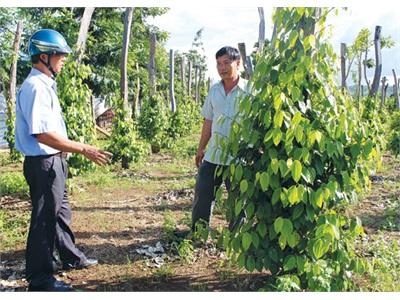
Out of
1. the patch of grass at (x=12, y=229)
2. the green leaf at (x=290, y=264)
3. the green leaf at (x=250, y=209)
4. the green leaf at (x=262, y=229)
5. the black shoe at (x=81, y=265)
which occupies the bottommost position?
the black shoe at (x=81, y=265)

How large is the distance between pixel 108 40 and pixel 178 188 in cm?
1220

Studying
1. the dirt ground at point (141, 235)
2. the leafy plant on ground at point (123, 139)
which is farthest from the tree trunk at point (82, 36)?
the dirt ground at point (141, 235)

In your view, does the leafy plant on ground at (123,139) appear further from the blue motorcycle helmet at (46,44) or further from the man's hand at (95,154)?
the man's hand at (95,154)

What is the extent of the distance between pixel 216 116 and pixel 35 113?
163 centimetres

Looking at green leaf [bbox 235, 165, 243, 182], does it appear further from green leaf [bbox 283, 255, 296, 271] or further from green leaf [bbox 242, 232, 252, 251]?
green leaf [bbox 283, 255, 296, 271]

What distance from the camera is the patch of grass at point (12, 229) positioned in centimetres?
455

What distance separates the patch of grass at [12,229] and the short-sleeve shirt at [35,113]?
5.42 feet

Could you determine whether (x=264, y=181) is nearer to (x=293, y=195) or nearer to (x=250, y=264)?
(x=293, y=195)

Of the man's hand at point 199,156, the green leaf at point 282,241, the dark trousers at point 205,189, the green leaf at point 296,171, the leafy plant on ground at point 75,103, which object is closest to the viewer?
the green leaf at point 296,171

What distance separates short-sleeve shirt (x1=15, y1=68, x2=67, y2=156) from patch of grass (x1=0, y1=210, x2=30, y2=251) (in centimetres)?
165

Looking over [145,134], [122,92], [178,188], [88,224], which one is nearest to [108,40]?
[145,134]

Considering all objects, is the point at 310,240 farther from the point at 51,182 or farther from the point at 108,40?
the point at 108,40

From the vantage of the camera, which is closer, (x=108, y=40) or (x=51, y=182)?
(x=51, y=182)

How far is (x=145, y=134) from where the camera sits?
461 inches
